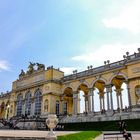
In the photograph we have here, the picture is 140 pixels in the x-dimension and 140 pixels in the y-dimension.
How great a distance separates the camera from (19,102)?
179 feet

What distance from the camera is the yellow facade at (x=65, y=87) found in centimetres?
3422

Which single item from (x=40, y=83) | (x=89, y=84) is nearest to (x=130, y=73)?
(x=89, y=84)

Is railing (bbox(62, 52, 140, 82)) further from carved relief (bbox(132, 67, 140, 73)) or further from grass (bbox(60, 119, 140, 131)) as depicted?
grass (bbox(60, 119, 140, 131))

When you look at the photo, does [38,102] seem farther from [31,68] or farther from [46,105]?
[31,68]

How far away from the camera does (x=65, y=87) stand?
153 feet

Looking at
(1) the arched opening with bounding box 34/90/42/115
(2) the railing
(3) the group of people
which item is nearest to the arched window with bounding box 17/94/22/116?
(1) the arched opening with bounding box 34/90/42/115

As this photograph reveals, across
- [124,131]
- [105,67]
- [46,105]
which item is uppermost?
[105,67]

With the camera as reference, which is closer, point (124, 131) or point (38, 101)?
point (124, 131)

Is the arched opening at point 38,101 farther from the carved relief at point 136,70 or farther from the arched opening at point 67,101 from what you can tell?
the carved relief at point 136,70

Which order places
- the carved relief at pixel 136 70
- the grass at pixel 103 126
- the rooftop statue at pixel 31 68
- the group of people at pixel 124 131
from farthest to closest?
the rooftop statue at pixel 31 68
the carved relief at pixel 136 70
the grass at pixel 103 126
the group of people at pixel 124 131

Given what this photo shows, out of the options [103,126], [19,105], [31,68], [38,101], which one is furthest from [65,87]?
[103,126]

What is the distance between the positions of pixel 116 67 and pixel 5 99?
3708 centimetres

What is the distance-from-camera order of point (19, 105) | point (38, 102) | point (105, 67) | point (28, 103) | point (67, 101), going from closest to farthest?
point (105, 67) < point (38, 102) < point (67, 101) < point (28, 103) < point (19, 105)

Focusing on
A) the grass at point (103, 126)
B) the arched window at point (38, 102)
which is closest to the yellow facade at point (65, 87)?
the arched window at point (38, 102)
